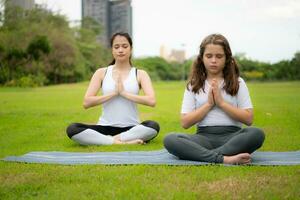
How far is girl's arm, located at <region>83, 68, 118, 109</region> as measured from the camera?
6.41m

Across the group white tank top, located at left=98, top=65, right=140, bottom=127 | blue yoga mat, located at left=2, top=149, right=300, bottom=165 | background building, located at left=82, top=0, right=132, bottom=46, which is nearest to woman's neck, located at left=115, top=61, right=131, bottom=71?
white tank top, located at left=98, top=65, right=140, bottom=127

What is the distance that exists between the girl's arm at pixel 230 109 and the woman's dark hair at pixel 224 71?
0.21 meters

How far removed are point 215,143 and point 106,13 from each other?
65.8 m

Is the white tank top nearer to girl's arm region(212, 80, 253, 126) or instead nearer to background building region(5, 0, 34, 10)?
girl's arm region(212, 80, 253, 126)

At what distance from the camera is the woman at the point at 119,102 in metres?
6.37

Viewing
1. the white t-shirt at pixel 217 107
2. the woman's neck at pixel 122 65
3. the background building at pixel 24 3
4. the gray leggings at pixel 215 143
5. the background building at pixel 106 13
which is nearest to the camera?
the gray leggings at pixel 215 143

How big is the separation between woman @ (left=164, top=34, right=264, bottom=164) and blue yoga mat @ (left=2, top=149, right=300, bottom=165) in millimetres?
154

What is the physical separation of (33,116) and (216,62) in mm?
7013

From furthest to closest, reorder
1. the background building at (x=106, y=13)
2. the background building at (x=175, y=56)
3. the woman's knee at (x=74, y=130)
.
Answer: the background building at (x=175, y=56)
the background building at (x=106, y=13)
the woman's knee at (x=74, y=130)

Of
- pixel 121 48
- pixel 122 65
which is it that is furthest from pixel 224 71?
pixel 122 65

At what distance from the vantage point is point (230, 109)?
15.8ft

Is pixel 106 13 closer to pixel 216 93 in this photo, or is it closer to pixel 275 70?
pixel 275 70

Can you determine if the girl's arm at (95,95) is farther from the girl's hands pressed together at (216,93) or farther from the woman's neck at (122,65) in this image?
the girl's hands pressed together at (216,93)

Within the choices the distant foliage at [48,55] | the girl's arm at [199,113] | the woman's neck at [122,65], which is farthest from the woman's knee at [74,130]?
the distant foliage at [48,55]
